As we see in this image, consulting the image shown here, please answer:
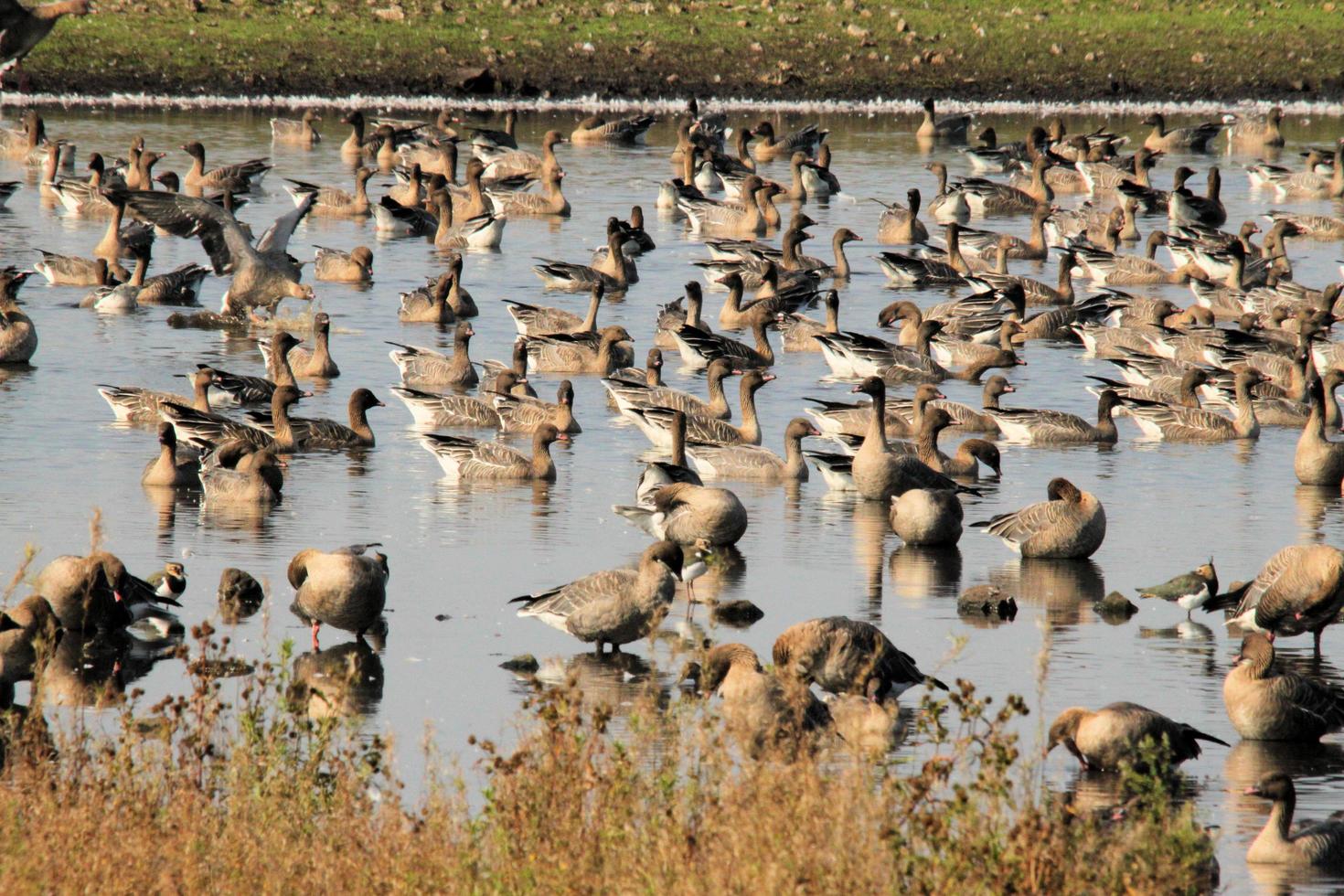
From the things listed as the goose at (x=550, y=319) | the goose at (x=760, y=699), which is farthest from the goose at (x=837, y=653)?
the goose at (x=550, y=319)

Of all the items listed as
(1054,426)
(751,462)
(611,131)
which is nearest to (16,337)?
(751,462)

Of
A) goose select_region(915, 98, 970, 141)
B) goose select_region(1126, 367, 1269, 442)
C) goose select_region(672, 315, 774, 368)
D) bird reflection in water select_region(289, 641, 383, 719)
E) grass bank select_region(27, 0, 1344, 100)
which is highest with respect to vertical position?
grass bank select_region(27, 0, 1344, 100)

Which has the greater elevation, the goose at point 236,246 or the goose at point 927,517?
the goose at point 236,246

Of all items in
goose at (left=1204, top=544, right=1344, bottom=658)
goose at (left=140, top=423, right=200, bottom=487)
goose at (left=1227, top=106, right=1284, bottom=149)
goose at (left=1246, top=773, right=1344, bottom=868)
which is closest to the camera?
goose at (left=1246, top=773, right=1344, bottom=868)

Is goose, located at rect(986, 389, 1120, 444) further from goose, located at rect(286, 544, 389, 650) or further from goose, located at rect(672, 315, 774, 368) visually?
goose, located at rect(286, 544, 389, 650)

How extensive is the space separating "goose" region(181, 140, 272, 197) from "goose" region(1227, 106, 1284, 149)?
1040 inches

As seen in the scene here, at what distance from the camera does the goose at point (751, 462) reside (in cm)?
1795

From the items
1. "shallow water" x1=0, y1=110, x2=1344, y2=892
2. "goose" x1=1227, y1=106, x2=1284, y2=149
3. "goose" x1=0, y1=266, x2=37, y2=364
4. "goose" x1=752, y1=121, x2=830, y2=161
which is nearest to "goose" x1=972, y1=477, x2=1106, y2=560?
"shallow water" x1=0, y1=110, x2=1344, y2=892

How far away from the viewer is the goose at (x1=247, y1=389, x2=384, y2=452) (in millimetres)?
18406

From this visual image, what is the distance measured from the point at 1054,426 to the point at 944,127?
3224cm

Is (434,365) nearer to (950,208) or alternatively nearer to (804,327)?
(804,327)

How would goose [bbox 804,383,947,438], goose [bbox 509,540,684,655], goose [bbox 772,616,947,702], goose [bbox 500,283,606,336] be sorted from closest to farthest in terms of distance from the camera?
goose [bbox 772,616,947,702], goose [bbox 509,540,684,655], goose [bbox 804,383,947,438], goose [bbox 500,283,606,336]

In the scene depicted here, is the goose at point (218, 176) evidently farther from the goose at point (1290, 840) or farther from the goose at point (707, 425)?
the goose at point (1290, 840)

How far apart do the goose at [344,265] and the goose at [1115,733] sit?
20.6 metres
